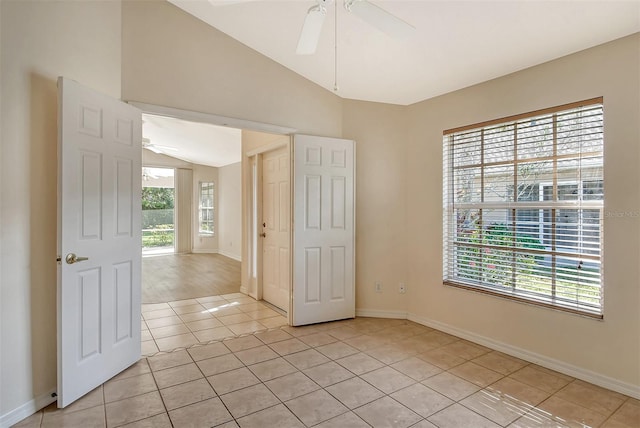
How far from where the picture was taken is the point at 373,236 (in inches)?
158

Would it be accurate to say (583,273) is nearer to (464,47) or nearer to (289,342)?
(464,47)

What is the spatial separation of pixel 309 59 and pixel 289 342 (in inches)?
113

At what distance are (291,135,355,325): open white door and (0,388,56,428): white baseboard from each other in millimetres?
2111

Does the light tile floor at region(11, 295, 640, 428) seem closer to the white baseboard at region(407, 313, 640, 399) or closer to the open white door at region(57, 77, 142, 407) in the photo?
the white baseboard at region(407, 313, 640, 399)

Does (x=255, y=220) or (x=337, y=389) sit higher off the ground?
(x=255, y=220)

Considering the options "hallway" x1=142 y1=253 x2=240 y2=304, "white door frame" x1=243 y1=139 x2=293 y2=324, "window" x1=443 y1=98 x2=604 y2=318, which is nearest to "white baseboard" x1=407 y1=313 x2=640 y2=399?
"window" x1=443 y1=98 x2=604 y2=318

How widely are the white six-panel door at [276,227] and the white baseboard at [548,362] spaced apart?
187 cm

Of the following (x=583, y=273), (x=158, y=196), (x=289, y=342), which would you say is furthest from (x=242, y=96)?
(x=158, y=196)

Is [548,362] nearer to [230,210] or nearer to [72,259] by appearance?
[72,259]

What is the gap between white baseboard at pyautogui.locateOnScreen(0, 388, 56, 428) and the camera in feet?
6.35

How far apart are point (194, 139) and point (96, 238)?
15.0 ft

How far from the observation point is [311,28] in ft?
6.47

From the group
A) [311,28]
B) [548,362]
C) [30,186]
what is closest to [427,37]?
[311,28]

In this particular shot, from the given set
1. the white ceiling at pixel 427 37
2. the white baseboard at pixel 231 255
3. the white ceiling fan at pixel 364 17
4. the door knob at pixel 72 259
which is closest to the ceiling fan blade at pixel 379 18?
the white ceiling fan at pixel 364 17
